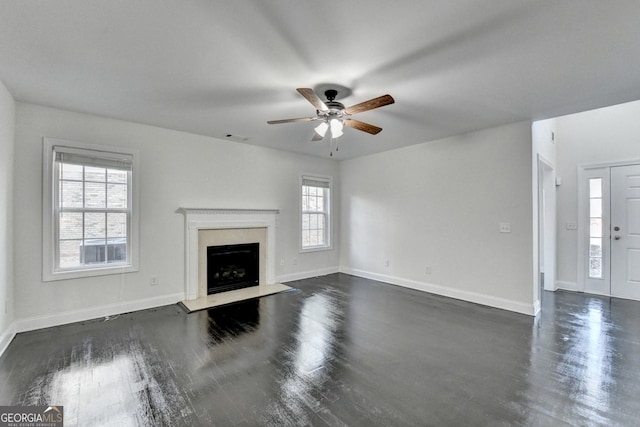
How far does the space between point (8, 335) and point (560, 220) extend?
765 cm

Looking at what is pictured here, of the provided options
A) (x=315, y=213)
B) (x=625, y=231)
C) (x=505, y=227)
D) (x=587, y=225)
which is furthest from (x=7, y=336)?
(x=625, y=231)

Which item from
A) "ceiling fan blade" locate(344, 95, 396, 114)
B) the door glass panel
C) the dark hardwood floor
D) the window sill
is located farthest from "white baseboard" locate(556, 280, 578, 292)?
the window sill

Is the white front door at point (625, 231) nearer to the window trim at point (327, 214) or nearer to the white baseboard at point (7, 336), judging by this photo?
the window trim at point (327, 214)

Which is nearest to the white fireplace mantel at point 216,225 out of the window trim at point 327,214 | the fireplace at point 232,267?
the fireplace at point 232,267

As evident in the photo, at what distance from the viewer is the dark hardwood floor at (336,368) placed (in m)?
1.93

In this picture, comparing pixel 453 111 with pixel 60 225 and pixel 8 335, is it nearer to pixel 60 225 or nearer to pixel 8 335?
pixel 60 225

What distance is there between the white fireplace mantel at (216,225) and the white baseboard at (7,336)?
1781 millimetres

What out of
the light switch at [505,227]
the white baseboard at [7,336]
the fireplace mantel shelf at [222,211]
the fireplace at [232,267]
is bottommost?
the white baseboard at [7,336]

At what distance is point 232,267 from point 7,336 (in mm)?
2644

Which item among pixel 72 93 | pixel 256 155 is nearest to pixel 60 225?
pixel 72 93

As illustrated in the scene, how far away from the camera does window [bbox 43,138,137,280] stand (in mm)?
3416

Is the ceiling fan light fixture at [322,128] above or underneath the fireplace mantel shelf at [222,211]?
above

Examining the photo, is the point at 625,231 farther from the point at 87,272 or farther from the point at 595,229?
the point at 87,272

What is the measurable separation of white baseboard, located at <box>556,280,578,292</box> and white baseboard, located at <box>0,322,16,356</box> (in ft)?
24.5
